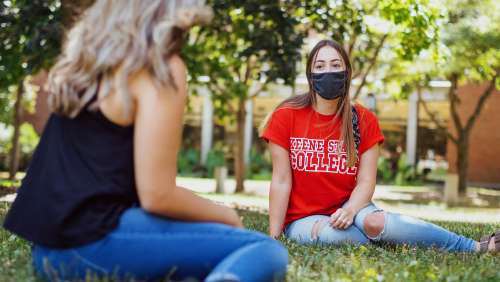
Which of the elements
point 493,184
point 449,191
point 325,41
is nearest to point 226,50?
point 449,191

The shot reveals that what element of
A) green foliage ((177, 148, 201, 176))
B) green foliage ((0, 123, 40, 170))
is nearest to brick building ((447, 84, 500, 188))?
green foliage ((177, 148, 201, 176))

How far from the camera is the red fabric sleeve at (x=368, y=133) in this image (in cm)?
502

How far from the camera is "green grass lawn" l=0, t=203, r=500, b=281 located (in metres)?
3.52

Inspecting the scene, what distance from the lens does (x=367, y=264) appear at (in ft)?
12.8

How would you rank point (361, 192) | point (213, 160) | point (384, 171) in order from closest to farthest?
point (361, 192), point (384, 171), point (213, 160)

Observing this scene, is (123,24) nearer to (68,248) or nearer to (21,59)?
(68,248)

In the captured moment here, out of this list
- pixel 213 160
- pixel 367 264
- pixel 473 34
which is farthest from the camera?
pixel 213 160

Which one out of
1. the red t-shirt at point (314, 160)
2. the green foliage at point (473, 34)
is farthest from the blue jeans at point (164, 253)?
the green foliage at point (473, 34)

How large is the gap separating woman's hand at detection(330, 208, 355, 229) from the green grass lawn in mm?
179

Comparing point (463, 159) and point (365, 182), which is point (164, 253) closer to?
point (365, 182)

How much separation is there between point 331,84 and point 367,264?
1.49 metres

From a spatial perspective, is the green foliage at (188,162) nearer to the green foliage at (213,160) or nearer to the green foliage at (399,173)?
the green foliage at (213,160)

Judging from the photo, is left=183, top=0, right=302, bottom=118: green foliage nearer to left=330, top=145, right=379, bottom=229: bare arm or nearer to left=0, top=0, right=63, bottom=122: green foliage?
left=0, top=0, right=63, bottom=122: green foliage

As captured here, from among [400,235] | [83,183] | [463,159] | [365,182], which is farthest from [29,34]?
[463,159]
